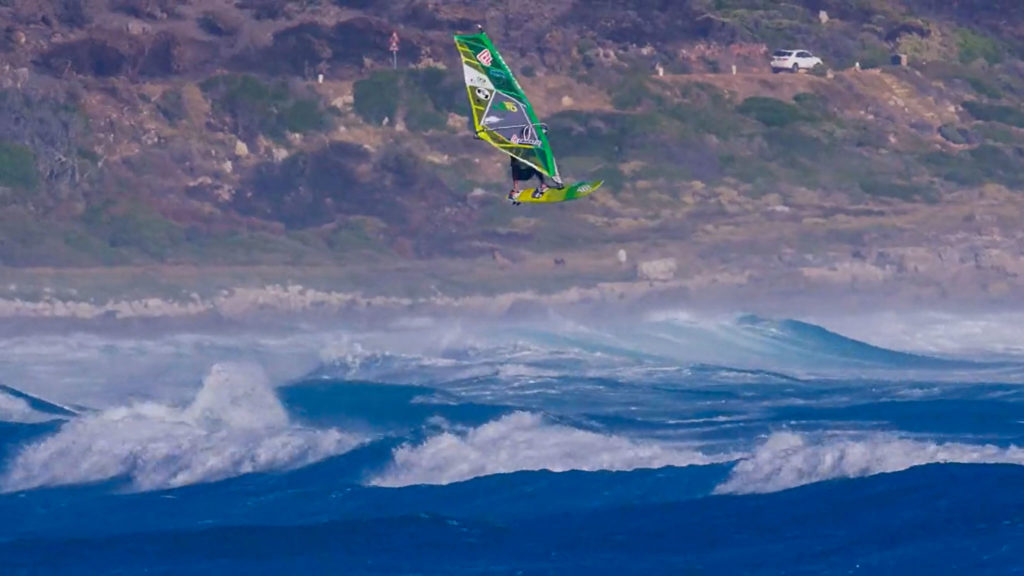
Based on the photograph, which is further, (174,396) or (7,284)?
(7,284)

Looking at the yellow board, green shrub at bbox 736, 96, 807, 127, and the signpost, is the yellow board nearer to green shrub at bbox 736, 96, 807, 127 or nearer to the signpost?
the signpost

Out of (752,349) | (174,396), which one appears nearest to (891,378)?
(752,349)

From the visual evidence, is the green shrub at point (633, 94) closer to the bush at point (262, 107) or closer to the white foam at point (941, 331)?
the bush at point (262, 107)

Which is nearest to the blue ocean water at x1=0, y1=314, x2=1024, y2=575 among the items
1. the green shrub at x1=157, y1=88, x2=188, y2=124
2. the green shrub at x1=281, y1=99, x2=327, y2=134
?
the green shrub at x1=281, y1=99, x2=327, y2=134

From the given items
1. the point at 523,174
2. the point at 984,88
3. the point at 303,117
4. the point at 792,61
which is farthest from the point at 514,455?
the point at 984,88

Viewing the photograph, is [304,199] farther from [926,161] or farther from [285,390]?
[926,161]

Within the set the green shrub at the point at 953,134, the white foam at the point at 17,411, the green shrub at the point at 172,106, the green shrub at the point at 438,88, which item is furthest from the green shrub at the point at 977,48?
the white foam at the point at 17,411

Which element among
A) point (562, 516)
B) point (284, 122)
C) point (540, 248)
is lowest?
point (562, 516)
